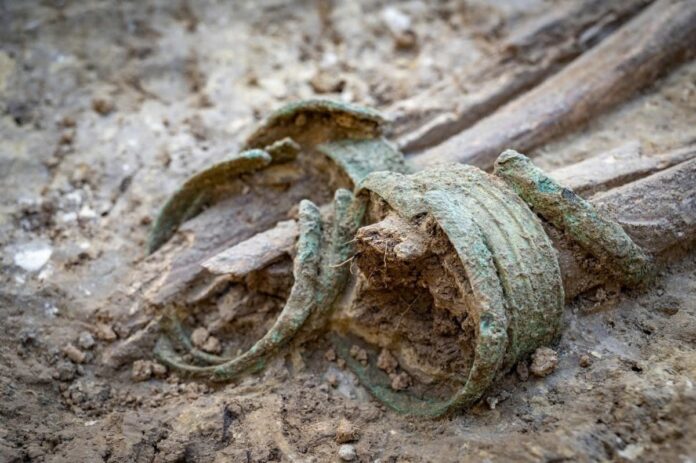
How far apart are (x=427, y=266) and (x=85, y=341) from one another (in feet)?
3.79

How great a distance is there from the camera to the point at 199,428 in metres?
1.94

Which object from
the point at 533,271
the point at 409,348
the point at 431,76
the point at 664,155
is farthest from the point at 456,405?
the point at 431,76

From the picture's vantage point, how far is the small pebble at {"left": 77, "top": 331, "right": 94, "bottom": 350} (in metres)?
2.21

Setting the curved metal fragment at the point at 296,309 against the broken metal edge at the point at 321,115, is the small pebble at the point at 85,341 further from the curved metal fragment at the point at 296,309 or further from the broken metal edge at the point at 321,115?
the broken metal edge at the point at 321,115

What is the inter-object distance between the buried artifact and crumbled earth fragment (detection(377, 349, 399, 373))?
11 mm

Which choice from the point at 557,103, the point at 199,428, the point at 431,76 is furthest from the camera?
the point at 431,76

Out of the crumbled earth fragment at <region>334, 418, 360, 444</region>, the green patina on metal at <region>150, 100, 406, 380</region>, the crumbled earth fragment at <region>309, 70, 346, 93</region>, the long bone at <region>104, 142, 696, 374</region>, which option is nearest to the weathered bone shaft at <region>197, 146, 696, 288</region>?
the long bone at <region>104, 142, 696, 374</region>

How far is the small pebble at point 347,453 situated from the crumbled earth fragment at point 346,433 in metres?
0.03

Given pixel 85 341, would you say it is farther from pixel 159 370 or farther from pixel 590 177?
pixel 590 177

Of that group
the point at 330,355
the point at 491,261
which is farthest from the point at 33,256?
the point at 491,261

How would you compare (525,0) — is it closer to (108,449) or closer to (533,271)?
(533,271)

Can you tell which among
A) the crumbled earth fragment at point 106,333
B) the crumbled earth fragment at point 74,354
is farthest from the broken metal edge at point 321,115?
the crumbled earth fragment at point 74,354

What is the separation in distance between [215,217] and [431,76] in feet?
4.34

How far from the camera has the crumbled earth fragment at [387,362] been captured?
2082mm
